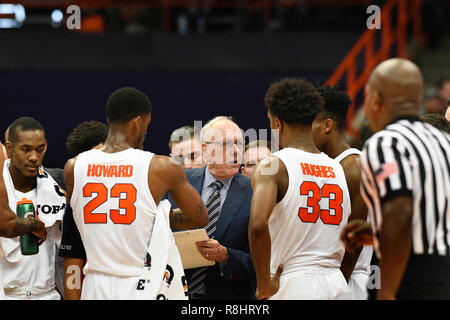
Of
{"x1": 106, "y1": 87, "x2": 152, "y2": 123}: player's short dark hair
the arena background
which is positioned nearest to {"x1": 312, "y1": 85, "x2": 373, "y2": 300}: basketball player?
{"x1": 106, "y1": 87, "x2": 152, "y2": 123}: player's short dark hair

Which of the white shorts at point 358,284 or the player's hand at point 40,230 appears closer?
the player's hand at point 40,230

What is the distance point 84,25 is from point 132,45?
1310 millimetres

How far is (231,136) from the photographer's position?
500cm

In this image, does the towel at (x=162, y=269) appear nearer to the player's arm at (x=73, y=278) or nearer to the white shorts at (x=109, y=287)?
the white shorts at (x=109, y=287)

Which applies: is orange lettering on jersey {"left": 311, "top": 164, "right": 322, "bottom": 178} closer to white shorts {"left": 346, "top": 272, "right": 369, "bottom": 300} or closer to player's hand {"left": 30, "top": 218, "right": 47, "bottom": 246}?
white shorts {"left": 346, "top": 272, "right": 369, "bottom": 300}

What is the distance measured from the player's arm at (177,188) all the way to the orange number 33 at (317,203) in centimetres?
65

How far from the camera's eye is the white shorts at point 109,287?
3740 mm

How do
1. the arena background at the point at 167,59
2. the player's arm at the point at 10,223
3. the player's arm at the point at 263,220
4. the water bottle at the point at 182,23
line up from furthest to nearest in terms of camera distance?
the water bottle at the point at 182,23
the arena background at the point at 167,59
the player's arm at the point at 10,223
the player's arm at the point at 263,220

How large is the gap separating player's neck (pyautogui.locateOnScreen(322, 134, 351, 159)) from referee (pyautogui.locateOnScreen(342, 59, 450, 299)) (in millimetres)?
1094

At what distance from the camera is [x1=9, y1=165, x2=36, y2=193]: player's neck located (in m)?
4.54

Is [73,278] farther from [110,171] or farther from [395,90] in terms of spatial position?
[395,90]

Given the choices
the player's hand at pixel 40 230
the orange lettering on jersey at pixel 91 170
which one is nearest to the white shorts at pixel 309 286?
the orange lettering on jersey at pixel 91 170

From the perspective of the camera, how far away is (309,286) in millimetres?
3865
